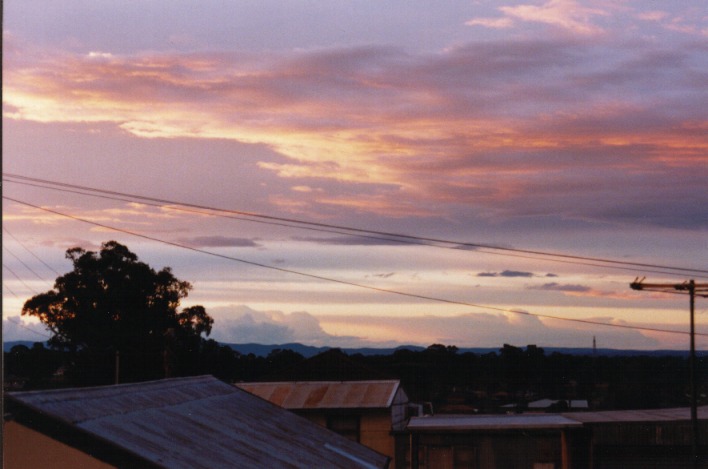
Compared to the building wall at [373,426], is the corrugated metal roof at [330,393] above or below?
above

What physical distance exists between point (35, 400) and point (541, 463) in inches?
1153

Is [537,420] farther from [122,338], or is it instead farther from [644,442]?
[122,338]

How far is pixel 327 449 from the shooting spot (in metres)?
23.1

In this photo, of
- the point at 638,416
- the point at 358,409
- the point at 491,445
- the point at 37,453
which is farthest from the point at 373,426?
the point at 37,453

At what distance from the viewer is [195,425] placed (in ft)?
59.9

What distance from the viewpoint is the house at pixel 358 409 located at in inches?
1597

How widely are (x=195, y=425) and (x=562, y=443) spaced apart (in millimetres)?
24113

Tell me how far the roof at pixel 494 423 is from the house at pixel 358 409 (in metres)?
1.32

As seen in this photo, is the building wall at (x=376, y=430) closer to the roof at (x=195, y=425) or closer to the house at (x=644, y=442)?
the house at (x=644, y=442)

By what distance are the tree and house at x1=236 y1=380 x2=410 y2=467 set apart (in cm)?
1970

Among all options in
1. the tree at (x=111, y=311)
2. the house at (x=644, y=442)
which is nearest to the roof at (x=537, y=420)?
the house at (x=644, y=442)

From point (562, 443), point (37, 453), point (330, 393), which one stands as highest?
point (37, 453)

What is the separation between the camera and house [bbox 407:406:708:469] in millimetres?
36906

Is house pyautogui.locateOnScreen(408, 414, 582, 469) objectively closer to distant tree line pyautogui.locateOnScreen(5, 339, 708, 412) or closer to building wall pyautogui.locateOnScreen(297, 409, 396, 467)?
building wall pyautogui.locateOnScreen(297, 409, 396, 467)
